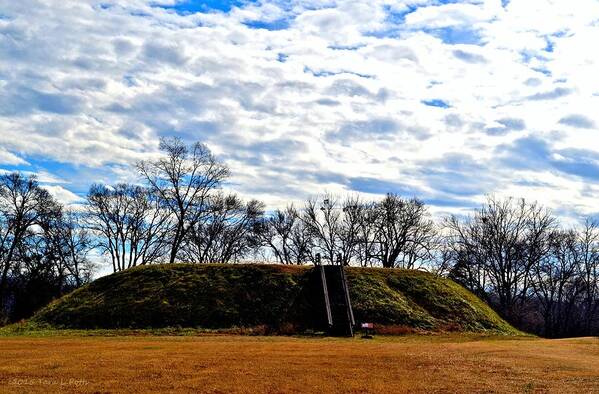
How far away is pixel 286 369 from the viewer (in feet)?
52.9

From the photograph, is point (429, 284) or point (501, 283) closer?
point (429, 284)

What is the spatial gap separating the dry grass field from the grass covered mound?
10.3 m

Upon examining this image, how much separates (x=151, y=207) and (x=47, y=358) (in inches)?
1917

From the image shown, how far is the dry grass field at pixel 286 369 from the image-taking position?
534 inches

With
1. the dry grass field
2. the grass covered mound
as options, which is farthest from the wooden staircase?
the dry grass field

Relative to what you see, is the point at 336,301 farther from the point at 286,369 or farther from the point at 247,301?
the point at 286,369

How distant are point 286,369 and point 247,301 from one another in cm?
2014

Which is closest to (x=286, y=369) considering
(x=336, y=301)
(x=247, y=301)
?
(x=336, y=301)

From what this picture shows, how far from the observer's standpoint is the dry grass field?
534 inches

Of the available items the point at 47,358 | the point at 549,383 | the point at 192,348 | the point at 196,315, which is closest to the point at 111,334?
the point at 196,315

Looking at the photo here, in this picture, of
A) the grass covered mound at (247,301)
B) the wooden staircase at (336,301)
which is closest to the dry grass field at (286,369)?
the wooden staircase at (336,301)

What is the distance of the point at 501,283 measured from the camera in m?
66.2

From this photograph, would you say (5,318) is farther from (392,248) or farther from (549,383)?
(392,248)

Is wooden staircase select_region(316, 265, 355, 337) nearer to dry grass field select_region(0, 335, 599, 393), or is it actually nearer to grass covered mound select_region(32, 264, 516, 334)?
grass covered mound select_region(32, 264, 516, 334)
